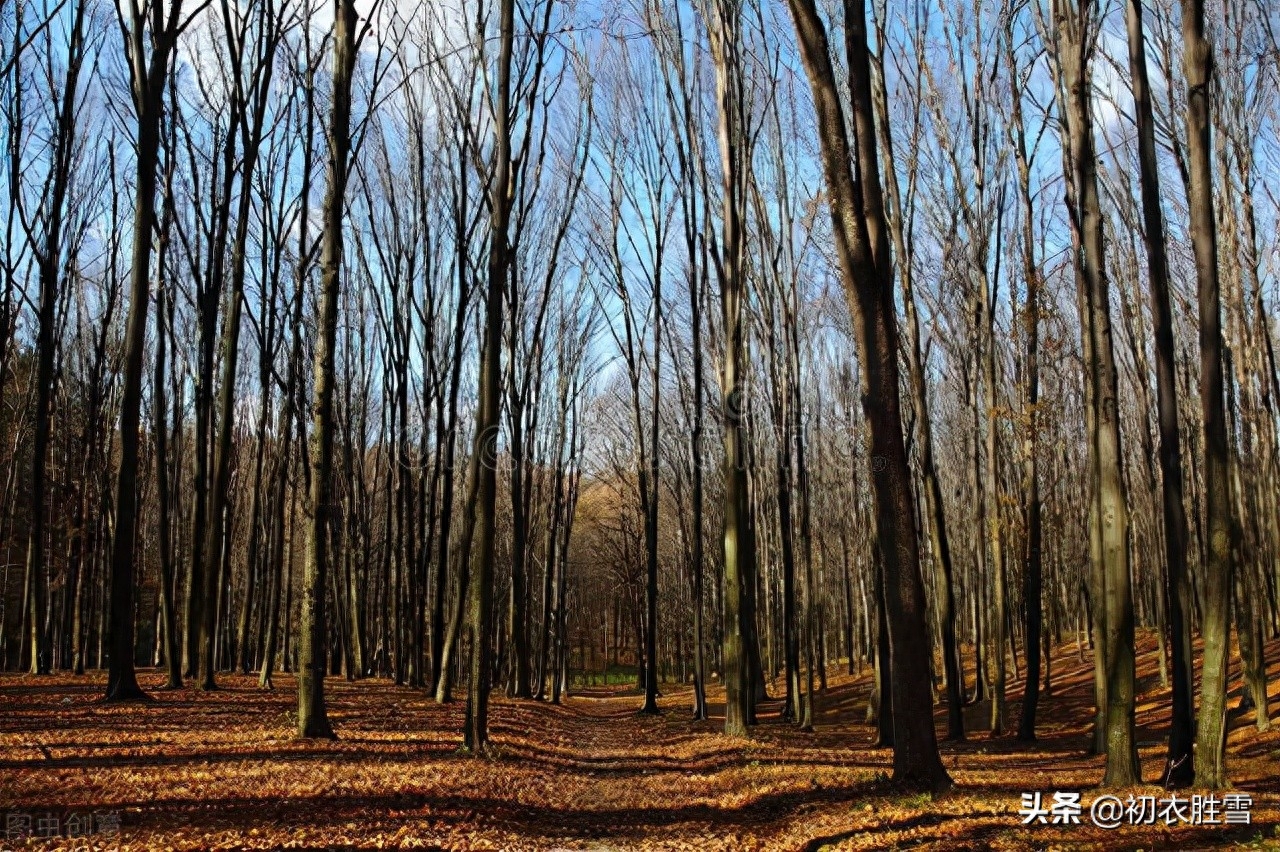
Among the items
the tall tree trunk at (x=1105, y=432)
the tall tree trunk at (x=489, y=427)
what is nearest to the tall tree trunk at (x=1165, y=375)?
the tall tree trunk at (x=1105, y=432)

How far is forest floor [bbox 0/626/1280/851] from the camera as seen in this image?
17.2 ft

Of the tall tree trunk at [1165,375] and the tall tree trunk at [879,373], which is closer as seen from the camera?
the tall tree trunk at [879,373]

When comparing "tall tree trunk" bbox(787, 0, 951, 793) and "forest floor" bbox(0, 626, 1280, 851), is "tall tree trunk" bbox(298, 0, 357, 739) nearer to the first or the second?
"forest floor" bbox(0, 626, 1280, 851)

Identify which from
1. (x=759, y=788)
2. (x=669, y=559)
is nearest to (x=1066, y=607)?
(x=669, y=559)

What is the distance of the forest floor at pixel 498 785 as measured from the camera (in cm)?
523

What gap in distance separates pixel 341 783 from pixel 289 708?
18.3 feet

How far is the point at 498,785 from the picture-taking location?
7.19 m

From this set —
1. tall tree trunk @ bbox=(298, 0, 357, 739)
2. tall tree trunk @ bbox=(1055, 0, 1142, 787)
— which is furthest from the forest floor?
tall tree trunk @ bbox=(1055, 0, 1142, 787)

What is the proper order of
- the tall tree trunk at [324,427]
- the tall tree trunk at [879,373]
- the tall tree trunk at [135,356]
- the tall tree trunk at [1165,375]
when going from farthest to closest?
the tall tree trunk at [135,356], the tall tree trunk at [324,427], the tall tree trunk at [1165,375], the tall tree trunk at [879,373]

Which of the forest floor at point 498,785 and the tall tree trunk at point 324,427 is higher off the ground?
the tall tree trunk at point 324,427

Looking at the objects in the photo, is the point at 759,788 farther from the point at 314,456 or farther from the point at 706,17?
the point at 706,17

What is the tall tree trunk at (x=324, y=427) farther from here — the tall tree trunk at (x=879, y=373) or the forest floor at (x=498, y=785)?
the tall tree trunk at (x=879, y=373)

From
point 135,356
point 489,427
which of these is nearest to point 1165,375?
point 489,427

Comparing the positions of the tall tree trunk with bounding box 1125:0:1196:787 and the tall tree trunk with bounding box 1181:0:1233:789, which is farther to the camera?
the tall tree trunk with bounding box 1125:0:1196:787
